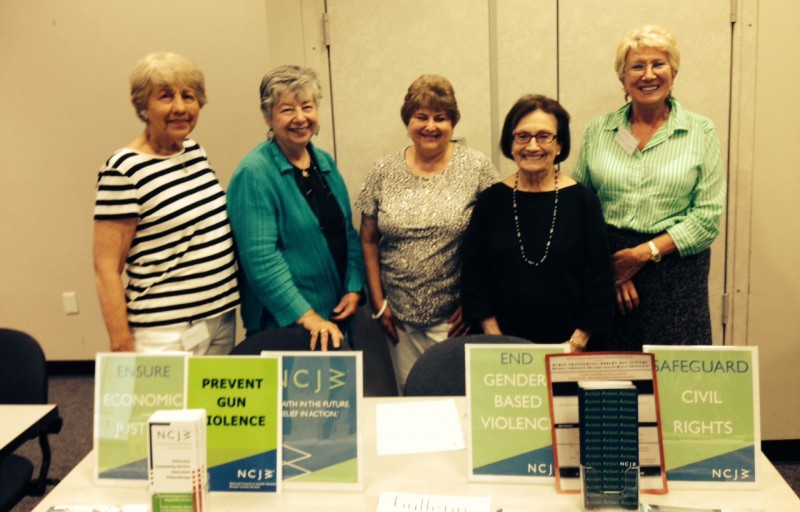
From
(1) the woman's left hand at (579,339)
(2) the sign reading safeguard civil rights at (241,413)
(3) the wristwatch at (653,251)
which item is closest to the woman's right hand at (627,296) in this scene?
(3) the wristwatch at (653,251)

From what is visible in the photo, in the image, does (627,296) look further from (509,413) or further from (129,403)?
(129,403)

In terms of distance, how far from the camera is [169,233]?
7.41ft

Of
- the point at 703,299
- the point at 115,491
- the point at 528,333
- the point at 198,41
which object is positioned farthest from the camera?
the point at 198,41

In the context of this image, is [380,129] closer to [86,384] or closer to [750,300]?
[750,300]

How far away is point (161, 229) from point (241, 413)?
3.00ft

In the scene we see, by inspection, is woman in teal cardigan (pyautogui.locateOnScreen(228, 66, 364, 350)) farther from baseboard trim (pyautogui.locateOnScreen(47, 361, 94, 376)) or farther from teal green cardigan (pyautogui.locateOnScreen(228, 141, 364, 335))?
baseboard trim (pyautogui.locateOnScreen(47, 361, 94, 376))

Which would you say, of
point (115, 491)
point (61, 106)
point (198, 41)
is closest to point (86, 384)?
point (61, 106)

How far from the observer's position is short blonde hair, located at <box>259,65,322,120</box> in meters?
2.45

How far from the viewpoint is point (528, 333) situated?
96.5 inches

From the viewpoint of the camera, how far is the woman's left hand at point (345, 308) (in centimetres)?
267

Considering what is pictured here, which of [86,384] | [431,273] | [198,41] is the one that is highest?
[198,41]

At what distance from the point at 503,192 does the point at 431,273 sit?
400 mm

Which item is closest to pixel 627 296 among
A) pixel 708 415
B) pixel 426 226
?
pixel 426 226

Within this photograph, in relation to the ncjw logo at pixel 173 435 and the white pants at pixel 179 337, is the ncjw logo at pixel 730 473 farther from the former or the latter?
the white pants at pixel 179 337
